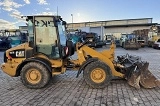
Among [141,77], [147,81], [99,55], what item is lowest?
[147,81]

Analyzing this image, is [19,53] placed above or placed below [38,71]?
above

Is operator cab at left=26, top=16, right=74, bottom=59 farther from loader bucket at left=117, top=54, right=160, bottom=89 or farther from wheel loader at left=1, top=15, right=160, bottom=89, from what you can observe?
loader bucket at left=117, top=54, right=160, bottom=89

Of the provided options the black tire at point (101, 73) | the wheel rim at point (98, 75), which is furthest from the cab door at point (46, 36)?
the wheel rim at point (98, 75)

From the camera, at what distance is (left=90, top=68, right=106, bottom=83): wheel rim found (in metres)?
6.29

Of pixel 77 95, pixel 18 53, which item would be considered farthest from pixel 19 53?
pixel 77 95

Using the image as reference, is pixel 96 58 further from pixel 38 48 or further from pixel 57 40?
pixel 38 48

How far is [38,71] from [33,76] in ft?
0.79

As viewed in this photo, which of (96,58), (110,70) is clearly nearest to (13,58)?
(96,58)

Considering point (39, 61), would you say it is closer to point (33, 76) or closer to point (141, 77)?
point (33, 76)

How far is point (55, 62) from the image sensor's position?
6.63 meters

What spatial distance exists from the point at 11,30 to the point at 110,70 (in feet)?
69.3

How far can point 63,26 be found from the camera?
7.36m

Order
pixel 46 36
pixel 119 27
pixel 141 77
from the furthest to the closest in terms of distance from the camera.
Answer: pixel 119 27, pixel 46 36, pixel 141 77

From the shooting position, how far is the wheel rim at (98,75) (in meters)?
6.29
